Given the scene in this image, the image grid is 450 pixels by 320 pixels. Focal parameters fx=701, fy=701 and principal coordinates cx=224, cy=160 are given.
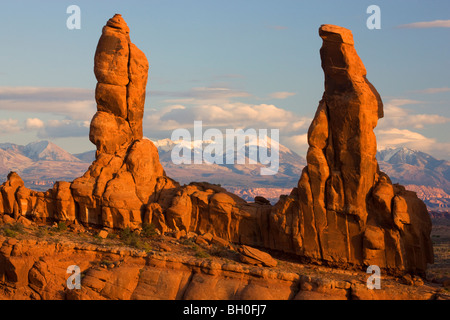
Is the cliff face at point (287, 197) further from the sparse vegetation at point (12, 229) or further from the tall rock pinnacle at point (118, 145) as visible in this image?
the sparse vegetation at point (12, 229)

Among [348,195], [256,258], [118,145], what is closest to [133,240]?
[256,258]

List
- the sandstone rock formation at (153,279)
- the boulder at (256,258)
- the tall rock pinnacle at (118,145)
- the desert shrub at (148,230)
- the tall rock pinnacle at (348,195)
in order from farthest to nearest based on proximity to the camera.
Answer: the tall rock pinnacle at (118,145) < the desert shrub at (148,230) < the tall rock pinnacle at (348,195) < the boulder at (256,258) < the sandstone rock formation at (153,279)

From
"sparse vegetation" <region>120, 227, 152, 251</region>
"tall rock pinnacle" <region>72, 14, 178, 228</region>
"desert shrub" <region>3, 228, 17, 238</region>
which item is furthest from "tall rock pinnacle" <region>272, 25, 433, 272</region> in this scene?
"desert shrub" <region>3, 228, 17, 238</region>

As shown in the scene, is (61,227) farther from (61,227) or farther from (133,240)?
(133,240)

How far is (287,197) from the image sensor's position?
43.9 metres

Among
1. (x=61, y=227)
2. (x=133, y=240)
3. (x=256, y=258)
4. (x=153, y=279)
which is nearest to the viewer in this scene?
(x=153, y=279)

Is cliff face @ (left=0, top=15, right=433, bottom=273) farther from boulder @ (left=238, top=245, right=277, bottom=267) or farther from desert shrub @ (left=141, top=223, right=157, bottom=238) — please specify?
boulder @ (left=238, top=245, right=277, bottom=267)

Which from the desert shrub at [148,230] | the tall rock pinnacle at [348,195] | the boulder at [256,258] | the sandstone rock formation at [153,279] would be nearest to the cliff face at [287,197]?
the tall rock pinnacle at [348,195]

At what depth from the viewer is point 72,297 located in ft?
126

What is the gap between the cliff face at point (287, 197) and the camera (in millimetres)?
41531

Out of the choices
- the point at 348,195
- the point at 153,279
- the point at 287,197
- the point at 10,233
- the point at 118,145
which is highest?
the point at 118,145

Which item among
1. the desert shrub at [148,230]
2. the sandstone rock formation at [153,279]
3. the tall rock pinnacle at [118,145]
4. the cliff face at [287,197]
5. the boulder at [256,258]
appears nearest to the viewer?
the sandstone rock formation at [153,279]

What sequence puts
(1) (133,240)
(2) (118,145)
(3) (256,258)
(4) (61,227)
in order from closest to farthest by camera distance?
1. (3) (256,258)
2. (1) (133,240)
3. (4) (61,227)
4. (2) (118,145)

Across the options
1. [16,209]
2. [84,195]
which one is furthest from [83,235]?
[16,209]
